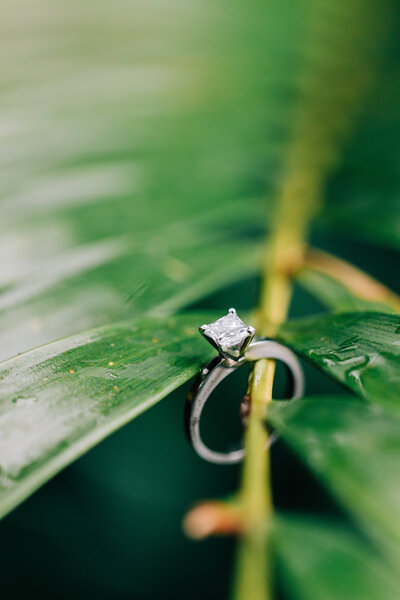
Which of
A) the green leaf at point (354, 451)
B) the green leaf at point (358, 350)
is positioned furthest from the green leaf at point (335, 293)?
the green leaf at point (354, 451)

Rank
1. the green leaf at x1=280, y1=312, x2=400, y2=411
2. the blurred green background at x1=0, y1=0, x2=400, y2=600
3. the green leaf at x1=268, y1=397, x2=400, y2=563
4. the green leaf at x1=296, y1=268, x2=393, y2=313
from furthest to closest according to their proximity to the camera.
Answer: the blurred green background at x1=0, y1=0, x2=400, y2=600, the green leaf at x1=296, y1=268, x2=393, y2=313, the green leaf at x1=280, y1=312, x2=400, y2=411, the green leaf at x1=268, y1=397, x2=400, y2=563

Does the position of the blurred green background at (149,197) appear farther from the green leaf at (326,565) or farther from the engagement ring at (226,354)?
the green leaf at (326,565)

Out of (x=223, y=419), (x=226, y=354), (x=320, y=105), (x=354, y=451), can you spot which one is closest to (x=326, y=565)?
(x=354, y=451)

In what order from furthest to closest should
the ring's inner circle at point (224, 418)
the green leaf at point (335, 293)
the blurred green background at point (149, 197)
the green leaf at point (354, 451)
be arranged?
the ring's inner circle at point (224, 418), the blurred green background at point (149, 197), the green leaf at point (335, 293), the green leaf at point (354, 451)

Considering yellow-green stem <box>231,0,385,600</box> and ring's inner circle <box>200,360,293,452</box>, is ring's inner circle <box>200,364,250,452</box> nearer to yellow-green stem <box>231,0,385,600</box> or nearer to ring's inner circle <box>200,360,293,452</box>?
ring's inner circle <box>200,360,293,452</box>

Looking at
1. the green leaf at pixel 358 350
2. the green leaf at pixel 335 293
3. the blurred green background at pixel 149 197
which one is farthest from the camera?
the blurred green background at pixel 149 197

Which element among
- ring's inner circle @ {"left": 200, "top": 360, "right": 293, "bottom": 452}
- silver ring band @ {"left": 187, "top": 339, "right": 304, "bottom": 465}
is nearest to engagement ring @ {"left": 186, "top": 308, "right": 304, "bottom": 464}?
silver ring band @ {"left": 187, "top": 339, "right": 304, "bottom": 465}

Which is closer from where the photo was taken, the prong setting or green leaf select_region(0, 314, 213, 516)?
green leaf select_region(0, 314, 213, 516)
